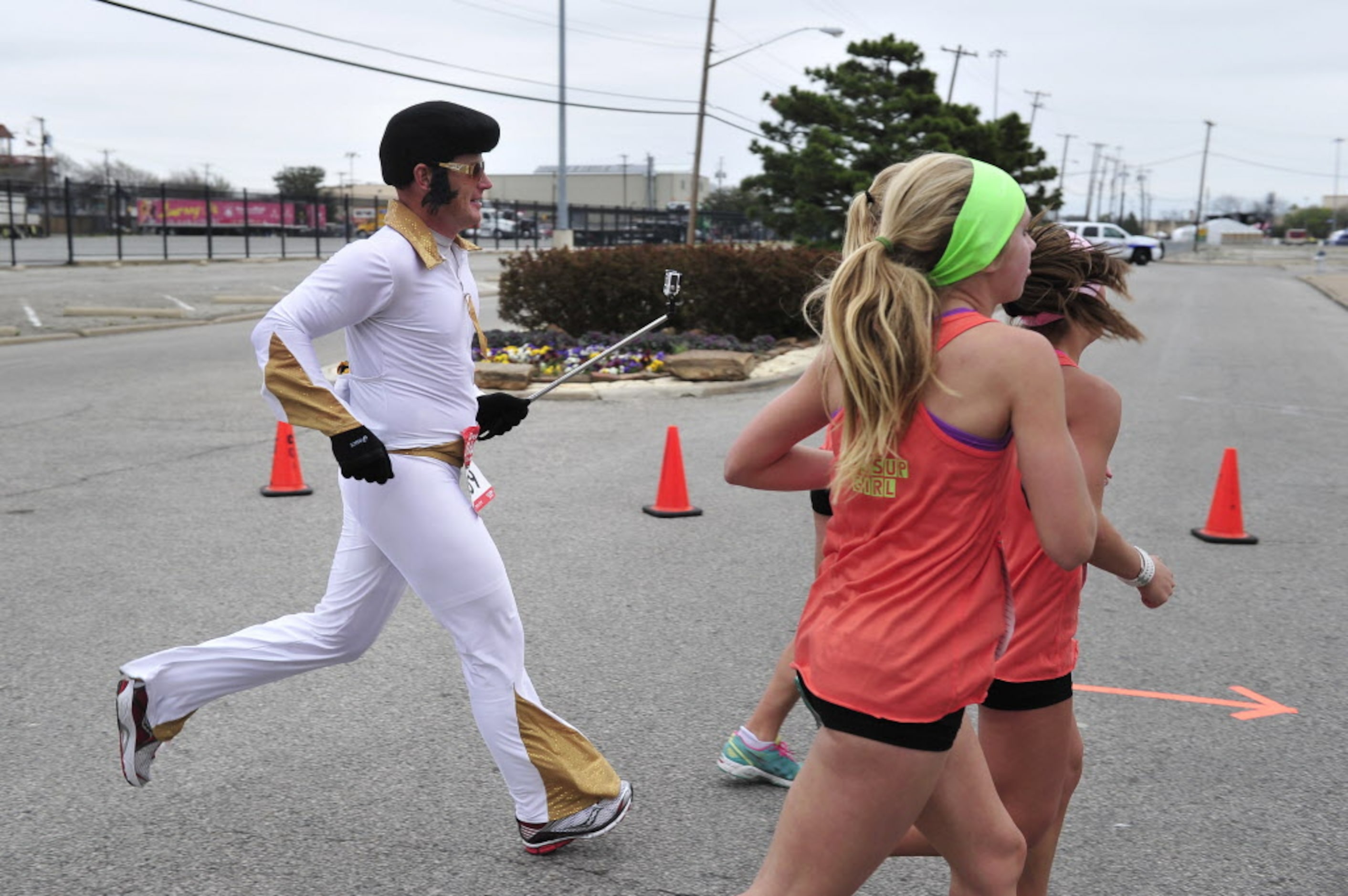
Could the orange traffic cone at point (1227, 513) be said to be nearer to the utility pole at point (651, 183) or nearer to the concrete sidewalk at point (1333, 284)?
the concrete sidewalk at point (1333, 284)

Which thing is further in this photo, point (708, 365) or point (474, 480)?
point (708, 365)

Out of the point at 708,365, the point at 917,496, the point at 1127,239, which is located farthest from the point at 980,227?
the point at 1127,239

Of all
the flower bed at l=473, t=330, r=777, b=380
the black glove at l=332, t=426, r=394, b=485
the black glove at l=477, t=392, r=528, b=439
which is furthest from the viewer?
the flower bed at l=473, t=330, r=777, b=380

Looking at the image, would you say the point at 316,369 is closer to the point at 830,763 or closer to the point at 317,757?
the point at 317,757

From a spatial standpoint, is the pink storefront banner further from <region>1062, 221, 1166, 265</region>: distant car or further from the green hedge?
the green hedge

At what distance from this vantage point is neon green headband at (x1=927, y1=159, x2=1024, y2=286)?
6.98 ft

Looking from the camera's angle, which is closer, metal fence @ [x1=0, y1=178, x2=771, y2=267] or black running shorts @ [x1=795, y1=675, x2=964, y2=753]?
black running shorts @ [x1=795, y1=675, x2=964, y2=753]

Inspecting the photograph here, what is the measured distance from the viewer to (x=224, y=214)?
50531 mm

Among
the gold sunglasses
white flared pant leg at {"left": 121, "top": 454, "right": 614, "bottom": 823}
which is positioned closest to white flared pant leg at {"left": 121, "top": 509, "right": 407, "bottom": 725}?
white flared pant leg at {"left": 121, "top": 454, "right": 614, "bottom": 823}

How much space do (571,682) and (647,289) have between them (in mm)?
11893

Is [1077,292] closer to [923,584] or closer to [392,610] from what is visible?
[923,584]

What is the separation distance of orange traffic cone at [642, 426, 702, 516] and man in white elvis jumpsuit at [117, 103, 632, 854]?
4290mm

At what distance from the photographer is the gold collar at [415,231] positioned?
11.2ft

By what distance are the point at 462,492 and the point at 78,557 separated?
4.10m
